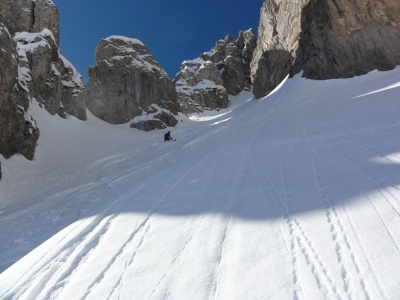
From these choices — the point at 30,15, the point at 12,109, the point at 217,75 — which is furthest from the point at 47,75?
the point at 217,75

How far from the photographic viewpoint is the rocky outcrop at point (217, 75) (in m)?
83.8

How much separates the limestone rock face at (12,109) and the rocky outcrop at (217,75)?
62.2 m

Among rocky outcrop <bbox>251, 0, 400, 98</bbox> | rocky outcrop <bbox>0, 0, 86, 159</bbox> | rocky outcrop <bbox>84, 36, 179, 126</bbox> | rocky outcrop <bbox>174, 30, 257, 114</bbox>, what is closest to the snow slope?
rocky outcrop <bbox>0, 0, 86, 159</bbox>

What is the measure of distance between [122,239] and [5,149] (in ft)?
49.2

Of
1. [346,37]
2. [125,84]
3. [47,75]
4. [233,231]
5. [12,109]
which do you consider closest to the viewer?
[233,231]

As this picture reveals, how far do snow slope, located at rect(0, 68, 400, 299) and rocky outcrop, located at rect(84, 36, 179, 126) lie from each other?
29966mm

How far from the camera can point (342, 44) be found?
101 ft

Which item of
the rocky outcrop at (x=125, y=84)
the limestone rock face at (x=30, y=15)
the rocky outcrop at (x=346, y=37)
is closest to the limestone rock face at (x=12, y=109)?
the limestone rock face at (x=30, y=15)

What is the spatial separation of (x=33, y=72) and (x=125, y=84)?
43.8ft

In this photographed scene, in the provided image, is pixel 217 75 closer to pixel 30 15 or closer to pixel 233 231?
pixel 30 15

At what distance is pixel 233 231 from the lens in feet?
15.7

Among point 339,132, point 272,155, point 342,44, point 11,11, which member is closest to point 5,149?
point 272,155

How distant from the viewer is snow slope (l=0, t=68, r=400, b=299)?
3.55m

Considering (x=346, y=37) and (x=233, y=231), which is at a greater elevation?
(x=346, y=37)
